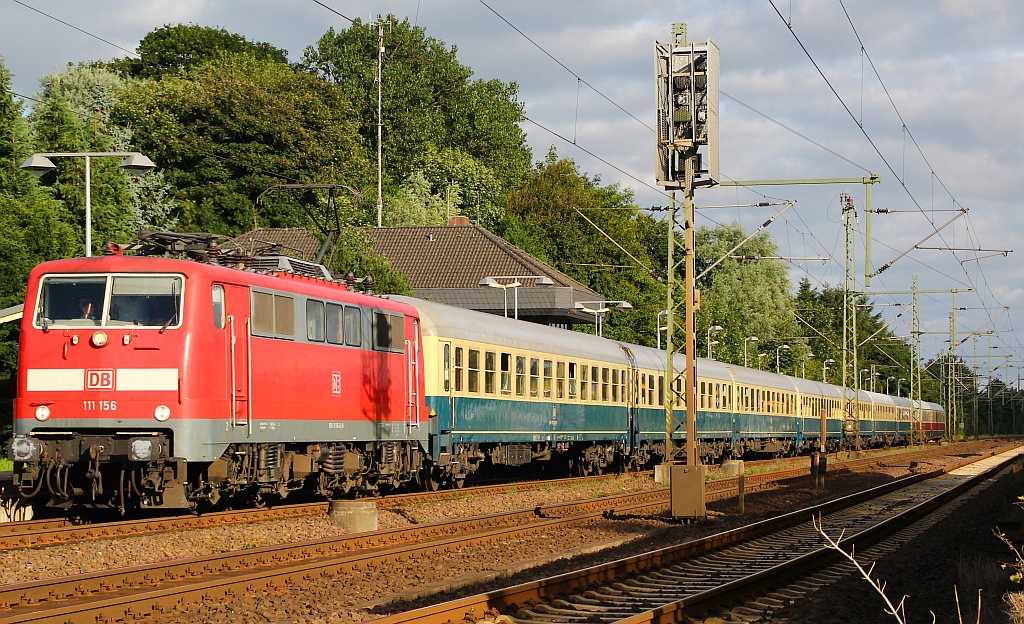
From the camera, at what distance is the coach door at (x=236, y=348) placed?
705 inches

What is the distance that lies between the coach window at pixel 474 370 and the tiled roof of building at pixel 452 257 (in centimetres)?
2994

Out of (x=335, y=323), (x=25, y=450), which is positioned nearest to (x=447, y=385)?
(x=335, y=323)

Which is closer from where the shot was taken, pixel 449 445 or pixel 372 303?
pixel 372 303

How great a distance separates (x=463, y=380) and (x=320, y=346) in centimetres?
644

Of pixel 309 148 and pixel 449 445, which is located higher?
pixel 309 148

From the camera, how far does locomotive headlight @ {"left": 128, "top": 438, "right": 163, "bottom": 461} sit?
1677cm

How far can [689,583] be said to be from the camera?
14.3m

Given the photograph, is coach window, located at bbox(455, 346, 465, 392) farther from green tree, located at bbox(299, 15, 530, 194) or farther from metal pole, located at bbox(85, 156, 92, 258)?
green tree, located at bbox(299, 15, 530, 194)

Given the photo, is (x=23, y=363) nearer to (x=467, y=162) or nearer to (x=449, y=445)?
(x=449, y=445)

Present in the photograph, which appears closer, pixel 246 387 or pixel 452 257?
pixel 246 387

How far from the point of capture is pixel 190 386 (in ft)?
56.1

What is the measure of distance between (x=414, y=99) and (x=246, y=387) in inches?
2759

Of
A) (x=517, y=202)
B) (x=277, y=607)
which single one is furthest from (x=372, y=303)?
(x=517, y=202)

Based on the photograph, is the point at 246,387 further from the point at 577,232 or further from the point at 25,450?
the point at 577,232
